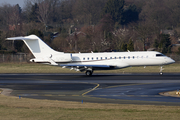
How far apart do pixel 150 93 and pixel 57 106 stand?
27.6ft

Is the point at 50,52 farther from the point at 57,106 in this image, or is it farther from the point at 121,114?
the point at 121,114

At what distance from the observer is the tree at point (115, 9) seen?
13100cm

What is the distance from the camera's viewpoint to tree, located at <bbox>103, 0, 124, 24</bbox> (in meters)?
131

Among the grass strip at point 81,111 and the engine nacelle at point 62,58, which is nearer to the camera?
the grass strip at point 81,111

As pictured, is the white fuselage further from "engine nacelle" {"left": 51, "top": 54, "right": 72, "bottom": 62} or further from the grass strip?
the grass strip

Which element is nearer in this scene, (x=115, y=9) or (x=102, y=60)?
(x=102, y=60)

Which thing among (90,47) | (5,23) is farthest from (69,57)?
(5,23)

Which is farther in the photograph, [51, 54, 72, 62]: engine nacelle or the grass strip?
[51, 54, 72, 62]: engine nacelle

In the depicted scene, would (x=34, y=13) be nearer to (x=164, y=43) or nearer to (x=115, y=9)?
(x=115, y=9)

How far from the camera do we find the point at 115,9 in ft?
431

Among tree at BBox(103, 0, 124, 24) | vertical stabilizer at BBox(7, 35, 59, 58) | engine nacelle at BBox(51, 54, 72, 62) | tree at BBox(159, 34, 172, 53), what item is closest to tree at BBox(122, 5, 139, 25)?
tree at BBox(103, 0, 124, 24)

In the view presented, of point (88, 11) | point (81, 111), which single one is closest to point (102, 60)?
point (81, 111)

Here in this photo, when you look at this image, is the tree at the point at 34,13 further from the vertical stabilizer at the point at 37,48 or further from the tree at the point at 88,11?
the vertical stabilizer at the point at 37,48

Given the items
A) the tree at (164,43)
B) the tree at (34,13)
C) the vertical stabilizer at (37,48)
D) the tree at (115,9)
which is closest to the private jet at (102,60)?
the vertical stabilizer at (37,48)
